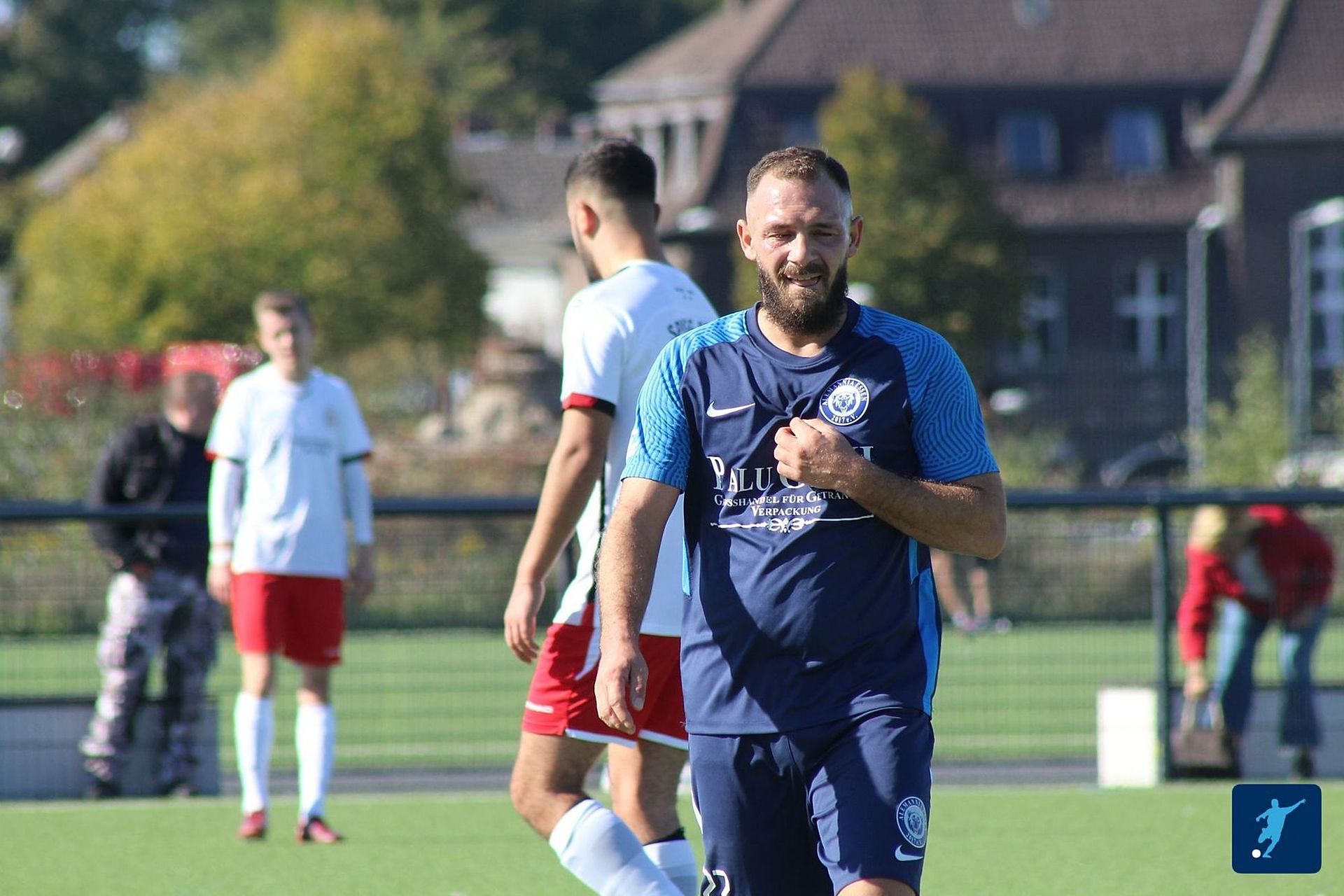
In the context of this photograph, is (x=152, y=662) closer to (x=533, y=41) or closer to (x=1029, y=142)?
(x=1029, y=142)

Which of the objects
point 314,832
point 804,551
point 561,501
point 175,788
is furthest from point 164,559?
point 804,551

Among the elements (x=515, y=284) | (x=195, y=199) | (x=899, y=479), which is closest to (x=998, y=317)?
(x=195, y=199)

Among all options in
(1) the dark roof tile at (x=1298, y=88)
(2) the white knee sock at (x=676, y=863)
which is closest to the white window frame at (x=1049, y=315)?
(1) the dark roof tile at (x=1298, y=88)

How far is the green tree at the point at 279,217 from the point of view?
41656 mm

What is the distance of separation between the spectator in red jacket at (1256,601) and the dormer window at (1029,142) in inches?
1753

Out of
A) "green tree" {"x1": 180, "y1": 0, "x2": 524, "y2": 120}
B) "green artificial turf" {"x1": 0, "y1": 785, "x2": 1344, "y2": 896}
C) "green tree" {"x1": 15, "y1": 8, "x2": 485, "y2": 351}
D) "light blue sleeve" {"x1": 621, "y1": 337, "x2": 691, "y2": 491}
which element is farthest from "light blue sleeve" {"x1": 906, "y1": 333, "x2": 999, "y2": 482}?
"green tree" {"x1": 180, "y1": 0, "x2": 524, "y2": 120}

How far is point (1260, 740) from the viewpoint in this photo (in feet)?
32.3

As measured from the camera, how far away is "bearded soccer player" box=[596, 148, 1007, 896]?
4070 mm

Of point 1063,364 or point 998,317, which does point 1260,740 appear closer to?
point 1063,364

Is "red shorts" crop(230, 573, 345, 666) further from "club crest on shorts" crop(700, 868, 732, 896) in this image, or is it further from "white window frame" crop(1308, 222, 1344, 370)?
"white window frame" crop(1308, 222, 1344, 370)

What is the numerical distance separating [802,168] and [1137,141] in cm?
5134

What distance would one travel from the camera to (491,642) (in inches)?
428

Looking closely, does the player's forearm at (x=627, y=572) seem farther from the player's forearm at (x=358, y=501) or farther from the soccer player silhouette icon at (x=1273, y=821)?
the player's forearm at (x=358, y=501)

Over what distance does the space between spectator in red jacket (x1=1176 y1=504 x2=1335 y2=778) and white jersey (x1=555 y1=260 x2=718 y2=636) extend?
5.11m
